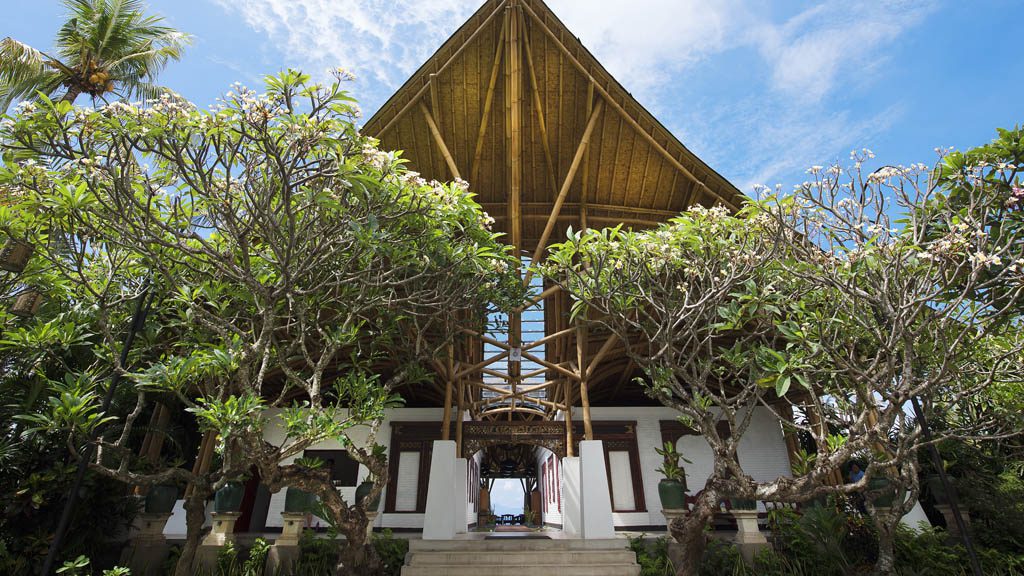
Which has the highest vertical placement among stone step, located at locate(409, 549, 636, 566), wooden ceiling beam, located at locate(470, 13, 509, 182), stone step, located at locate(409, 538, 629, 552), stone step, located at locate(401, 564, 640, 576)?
wooden ceiling beam, located at locate(470, 13, 509, 182)

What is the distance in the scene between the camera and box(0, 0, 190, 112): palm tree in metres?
7.97

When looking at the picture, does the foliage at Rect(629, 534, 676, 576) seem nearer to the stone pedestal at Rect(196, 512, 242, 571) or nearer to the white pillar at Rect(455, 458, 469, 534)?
the white pillar at Rect(455, 458, 469, 534)

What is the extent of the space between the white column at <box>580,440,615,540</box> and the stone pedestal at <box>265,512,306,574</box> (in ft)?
14.8

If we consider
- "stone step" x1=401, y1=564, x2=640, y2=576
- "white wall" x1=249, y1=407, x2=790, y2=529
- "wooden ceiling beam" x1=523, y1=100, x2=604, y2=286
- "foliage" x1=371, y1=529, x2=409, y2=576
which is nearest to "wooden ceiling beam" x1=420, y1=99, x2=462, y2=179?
"wooden ceiling beam" x1=523, y1=100, x2=604, y2=286

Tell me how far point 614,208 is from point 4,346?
9858mm

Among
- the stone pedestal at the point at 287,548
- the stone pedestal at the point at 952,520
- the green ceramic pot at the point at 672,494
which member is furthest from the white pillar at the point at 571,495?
the stone pedestal at the point at 952,520

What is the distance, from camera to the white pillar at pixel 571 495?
8.78m

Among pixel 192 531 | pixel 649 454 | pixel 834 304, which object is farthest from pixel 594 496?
pixel 192 531

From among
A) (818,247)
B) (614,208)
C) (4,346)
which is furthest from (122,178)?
(614,208)

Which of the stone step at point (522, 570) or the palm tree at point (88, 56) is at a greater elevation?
the palm tree at point (88, 56)

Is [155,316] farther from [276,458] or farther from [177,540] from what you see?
[177,540]

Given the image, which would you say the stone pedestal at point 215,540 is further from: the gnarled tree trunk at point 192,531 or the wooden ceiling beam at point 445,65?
the wooden ceiling beam at point 445,65

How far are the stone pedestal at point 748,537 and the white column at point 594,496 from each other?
200 centimetres

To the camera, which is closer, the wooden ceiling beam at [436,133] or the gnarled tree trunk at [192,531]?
the gnarled tree trunk at [192,531]
